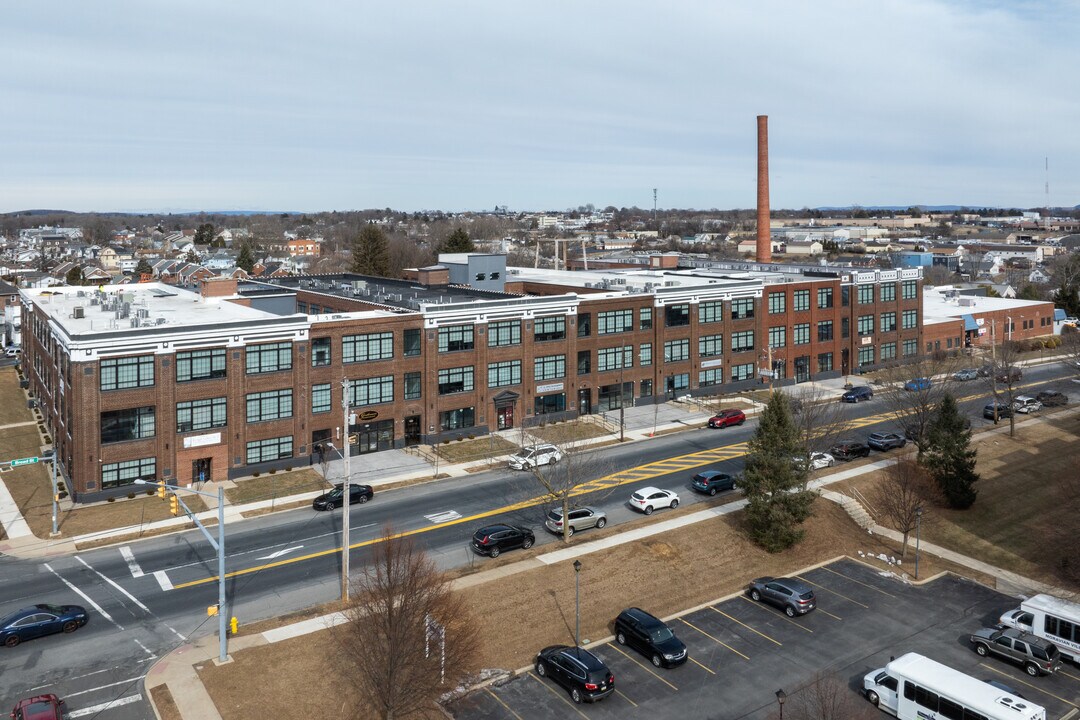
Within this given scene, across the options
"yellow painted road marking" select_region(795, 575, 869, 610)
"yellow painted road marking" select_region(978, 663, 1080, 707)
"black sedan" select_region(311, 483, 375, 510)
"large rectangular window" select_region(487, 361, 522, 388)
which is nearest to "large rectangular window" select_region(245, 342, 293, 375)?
"black sedan" select_region(311, 483, 375, 510)

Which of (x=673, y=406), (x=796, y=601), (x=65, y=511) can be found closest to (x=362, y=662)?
(x=796, y=601)

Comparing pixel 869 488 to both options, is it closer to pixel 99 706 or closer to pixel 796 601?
pixel 796 601

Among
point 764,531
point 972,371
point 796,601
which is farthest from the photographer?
point 972,371

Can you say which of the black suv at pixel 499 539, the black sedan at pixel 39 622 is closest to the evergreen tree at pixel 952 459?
the black suv at pixel 499 539

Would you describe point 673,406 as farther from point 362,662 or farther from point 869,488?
point 362,662

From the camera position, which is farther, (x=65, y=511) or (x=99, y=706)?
(x=65, y=511)

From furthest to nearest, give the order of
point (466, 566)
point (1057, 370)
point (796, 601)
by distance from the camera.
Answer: point (1057, 370) < point (466, 566) < point (796, 601)

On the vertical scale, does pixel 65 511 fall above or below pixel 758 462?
below

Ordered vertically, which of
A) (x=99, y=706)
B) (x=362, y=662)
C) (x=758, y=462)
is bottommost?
(x=99, y=706)
